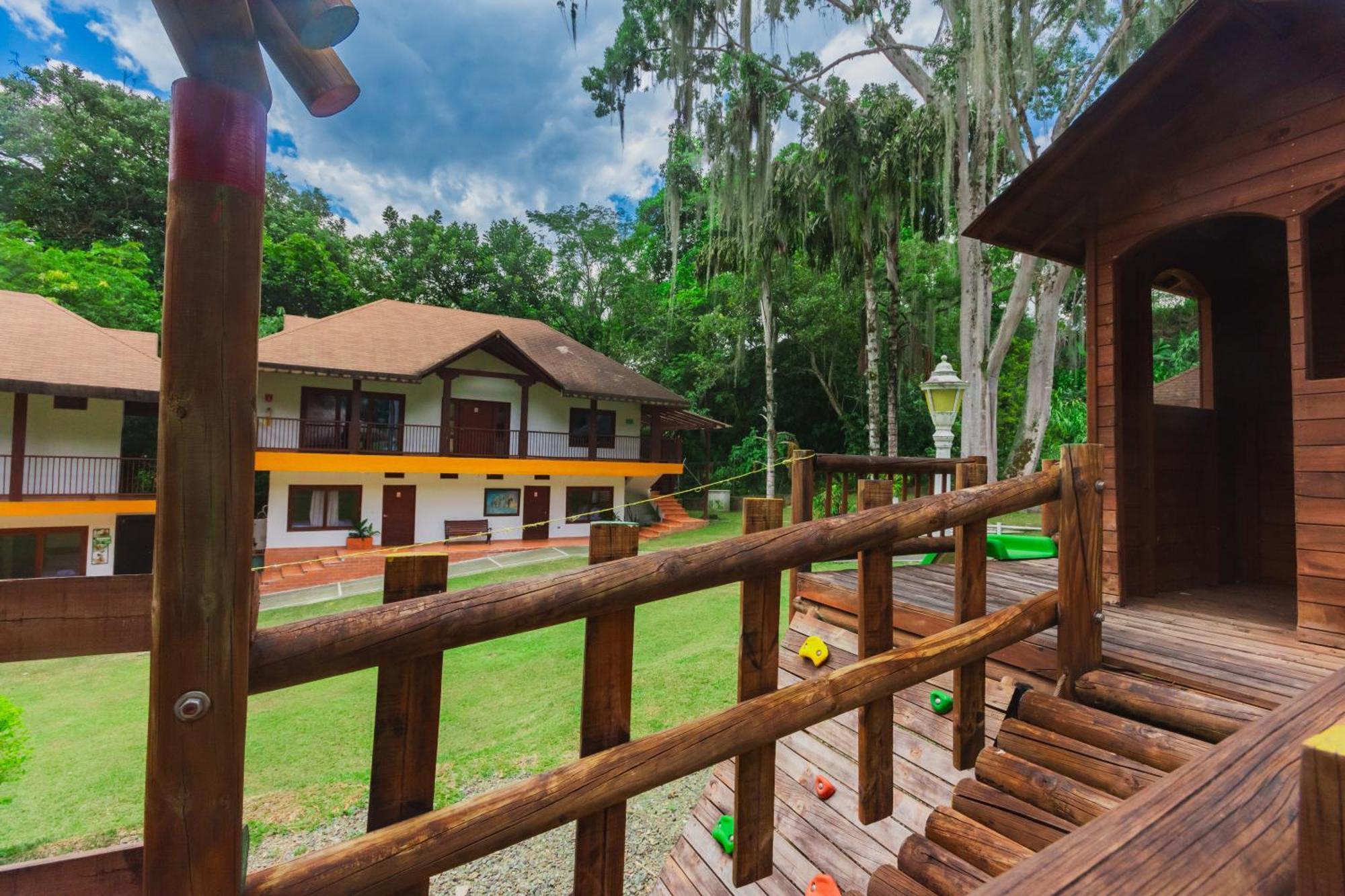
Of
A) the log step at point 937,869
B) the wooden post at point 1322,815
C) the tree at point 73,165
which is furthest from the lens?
the tree at point 73,165

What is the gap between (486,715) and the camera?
5.81 m

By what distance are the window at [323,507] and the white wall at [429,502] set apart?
0.12m

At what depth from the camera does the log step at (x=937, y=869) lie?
165cm

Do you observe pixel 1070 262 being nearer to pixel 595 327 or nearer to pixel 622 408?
pixel 622 408

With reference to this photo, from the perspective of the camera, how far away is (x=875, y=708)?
5.38 feet

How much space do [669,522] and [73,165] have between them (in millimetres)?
25392

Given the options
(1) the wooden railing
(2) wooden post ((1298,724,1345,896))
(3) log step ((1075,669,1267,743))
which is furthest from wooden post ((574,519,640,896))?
(3) log step ((1075,669,1267,743))

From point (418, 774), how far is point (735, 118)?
12015mm

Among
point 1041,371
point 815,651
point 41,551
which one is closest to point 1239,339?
point 815,651

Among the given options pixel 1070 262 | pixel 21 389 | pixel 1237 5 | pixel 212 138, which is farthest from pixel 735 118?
pixel 21 389

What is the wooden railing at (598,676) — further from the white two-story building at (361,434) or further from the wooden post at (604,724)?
the white two-story building at (361,434)

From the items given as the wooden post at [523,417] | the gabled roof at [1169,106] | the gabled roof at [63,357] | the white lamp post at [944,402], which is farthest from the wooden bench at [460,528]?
the gabled roof at [1169,106]

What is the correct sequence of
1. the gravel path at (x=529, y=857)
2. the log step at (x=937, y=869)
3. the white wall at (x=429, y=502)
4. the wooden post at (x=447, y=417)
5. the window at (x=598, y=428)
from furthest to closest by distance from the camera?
1. the window at (x=598, y=428)
2. the wooden post at (x=447, y=417)
3. the white wall at (x=429, y=502)
4. the gravel path at (x=529, y=857)
5. the log step at (x=937, y=869)

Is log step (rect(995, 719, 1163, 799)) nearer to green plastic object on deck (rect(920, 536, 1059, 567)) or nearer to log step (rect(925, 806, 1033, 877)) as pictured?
log step (rect(925, 806, 1033, 877))
